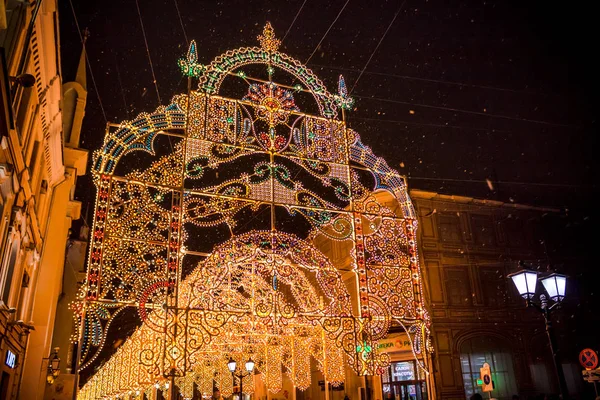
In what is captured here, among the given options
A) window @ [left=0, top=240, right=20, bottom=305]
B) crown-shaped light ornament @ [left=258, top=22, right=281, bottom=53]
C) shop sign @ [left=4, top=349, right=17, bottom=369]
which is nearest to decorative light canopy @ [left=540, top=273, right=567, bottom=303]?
crown-shaped light ornament @ [left=258, top=22, right=281, bottom=53]

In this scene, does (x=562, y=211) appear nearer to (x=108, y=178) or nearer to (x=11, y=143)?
(x=108, y=178)

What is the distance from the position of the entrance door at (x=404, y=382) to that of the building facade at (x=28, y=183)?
45.0ft

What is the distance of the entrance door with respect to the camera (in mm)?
21234

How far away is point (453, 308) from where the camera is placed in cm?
2198

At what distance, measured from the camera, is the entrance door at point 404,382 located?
21.2 metres

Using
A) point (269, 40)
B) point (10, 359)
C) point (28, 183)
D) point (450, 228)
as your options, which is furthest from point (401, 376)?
point (28, 183)

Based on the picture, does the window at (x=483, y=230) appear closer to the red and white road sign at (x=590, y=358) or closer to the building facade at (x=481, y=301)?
the building facade at (x=481, y=301)

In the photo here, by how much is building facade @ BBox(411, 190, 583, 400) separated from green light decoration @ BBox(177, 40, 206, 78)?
42.3ft

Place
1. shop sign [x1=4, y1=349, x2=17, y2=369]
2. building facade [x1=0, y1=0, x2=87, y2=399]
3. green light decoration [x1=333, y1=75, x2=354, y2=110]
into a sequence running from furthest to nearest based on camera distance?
1. green light decoration [x1=333, y1=75, x2=354, y2=110]
2. shop sign [x1=4, y1=349, x2=17, y2=369]
3. building facade [x1=0, y1=0, x2=87, y2=399]

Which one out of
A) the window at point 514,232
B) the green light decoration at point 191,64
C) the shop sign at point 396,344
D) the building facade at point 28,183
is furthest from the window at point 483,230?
the building facade at point 28,183

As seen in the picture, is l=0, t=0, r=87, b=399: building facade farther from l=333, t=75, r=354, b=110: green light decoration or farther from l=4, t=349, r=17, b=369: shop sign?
l=333, t=75, r=354, b=110: green light decoration

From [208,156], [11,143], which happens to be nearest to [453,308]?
[208,156]

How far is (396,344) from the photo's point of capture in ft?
73.2

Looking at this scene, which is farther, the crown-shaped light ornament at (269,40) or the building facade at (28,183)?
the crown-shaped light ornament at (269,40)
